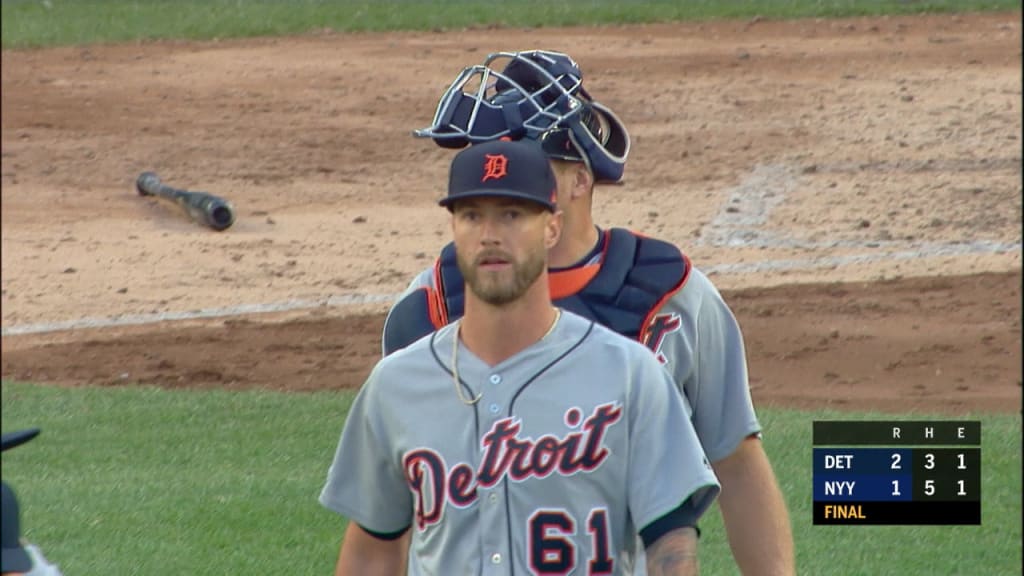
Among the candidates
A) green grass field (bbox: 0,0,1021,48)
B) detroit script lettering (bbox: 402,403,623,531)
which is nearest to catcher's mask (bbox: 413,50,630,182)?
detroit script lettering (bbox: 402,403,623,531)

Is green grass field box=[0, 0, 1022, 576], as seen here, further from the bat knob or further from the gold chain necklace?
the bat knob

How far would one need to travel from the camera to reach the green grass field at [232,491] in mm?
6160

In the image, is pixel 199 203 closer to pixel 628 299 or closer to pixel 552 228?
pixel 628 299

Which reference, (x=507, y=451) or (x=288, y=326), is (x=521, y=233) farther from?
(x=288, y=326)

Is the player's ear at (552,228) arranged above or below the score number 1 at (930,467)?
above

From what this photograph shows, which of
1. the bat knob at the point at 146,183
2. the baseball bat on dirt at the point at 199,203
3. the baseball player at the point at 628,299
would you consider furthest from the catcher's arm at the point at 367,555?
the bat knob at the point at 146,183

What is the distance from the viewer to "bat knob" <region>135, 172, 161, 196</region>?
46.8 ft

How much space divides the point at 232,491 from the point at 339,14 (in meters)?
14.3

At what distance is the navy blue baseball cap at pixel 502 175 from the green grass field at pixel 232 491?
10.8 feet

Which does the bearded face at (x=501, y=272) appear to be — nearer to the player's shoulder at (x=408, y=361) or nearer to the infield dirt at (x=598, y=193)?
the player's shoulder at (x=408, y=361)

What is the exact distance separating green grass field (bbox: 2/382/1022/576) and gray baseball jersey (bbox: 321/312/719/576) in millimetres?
3091

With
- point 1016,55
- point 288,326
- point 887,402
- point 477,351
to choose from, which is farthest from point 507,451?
point 1016,55

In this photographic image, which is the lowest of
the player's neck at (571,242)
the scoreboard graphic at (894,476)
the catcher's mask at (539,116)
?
the scoreboard graphic at (894,476)

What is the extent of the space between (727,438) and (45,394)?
A: 630 centimetres
